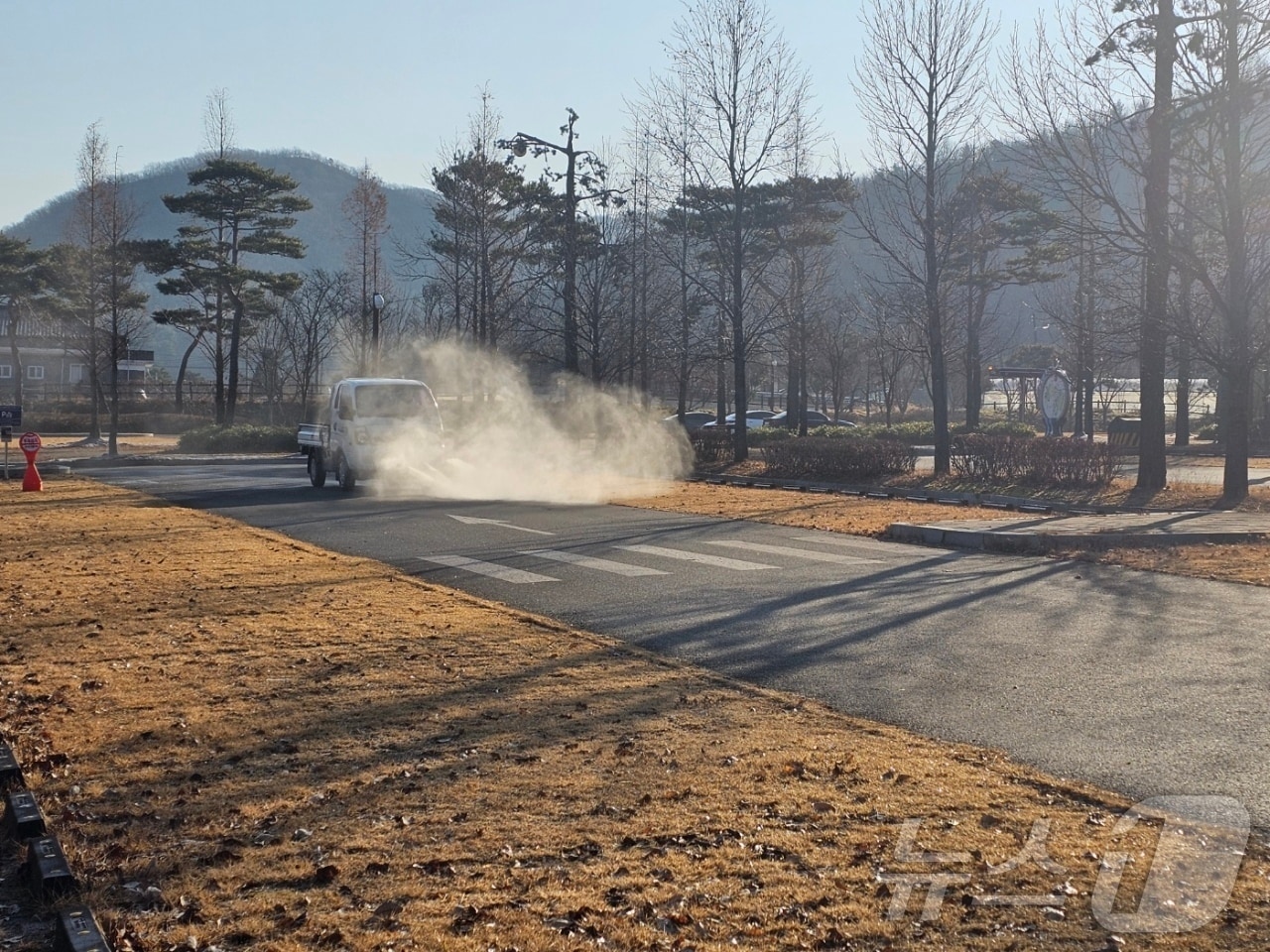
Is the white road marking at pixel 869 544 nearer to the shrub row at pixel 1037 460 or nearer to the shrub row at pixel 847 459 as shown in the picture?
the shrub row at pixel 1037 460

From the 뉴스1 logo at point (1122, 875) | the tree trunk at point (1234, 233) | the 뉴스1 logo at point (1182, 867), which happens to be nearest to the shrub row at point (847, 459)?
the tree trunk at point (1234, 233)

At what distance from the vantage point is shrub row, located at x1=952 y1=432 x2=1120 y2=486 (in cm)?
2486

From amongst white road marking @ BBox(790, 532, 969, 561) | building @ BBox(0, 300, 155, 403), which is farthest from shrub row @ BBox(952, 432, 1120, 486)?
building @ BBox(0, 300, 155, 403)

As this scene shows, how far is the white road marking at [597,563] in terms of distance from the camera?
1359cm

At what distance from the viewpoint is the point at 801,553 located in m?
15.2

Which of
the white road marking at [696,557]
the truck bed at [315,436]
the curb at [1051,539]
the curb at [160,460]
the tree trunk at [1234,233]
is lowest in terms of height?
the white road marking at [696,557]

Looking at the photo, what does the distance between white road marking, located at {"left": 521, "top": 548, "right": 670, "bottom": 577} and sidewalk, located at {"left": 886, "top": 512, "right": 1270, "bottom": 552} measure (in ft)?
14.3

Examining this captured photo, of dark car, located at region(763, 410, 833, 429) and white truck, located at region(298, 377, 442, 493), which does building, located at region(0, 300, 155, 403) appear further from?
white truck, located at region(298, 377, 442, 493)

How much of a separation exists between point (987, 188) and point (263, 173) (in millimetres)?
30488

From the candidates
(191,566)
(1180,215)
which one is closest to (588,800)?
(191,566)

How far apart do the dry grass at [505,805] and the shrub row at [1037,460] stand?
58.5 feet

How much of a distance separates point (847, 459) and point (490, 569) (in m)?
15.8

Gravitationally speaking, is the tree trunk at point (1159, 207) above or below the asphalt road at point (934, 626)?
above

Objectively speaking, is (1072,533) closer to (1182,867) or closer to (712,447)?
(1182,867)
